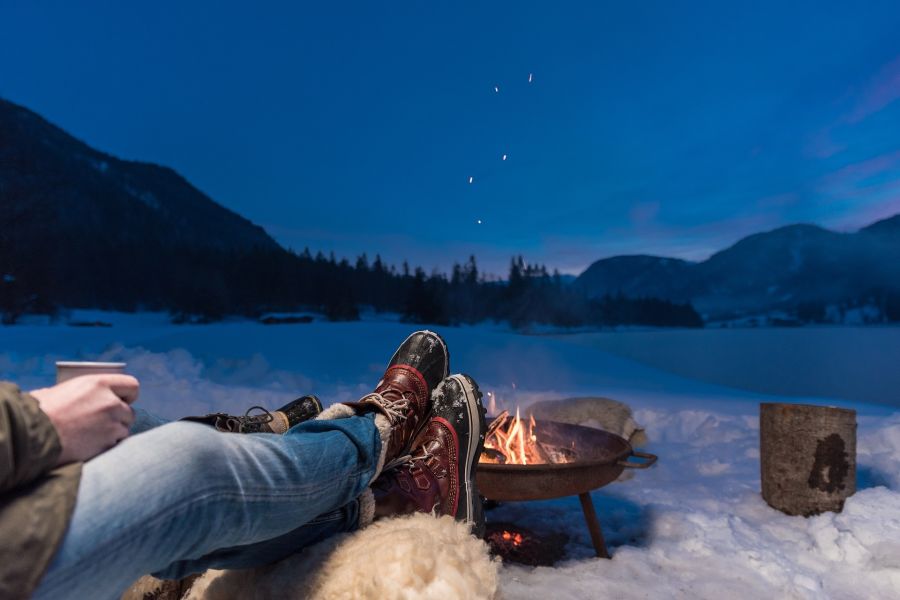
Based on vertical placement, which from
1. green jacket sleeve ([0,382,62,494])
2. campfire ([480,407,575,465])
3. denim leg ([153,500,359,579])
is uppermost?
green jacket sleeve ([0,382,62,494])

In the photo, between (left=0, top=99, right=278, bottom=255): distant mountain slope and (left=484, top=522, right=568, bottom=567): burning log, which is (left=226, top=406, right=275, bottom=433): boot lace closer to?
(left=484, top=522, right=568, bottom=567): burning log

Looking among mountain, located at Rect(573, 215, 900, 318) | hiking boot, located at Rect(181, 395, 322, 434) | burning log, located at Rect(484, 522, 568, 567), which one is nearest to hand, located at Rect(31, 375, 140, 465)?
hiking boot, located at Rect(181, 395, 322, 434)

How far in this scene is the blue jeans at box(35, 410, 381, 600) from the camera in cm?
78

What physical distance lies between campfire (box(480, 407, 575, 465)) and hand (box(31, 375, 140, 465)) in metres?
2.24

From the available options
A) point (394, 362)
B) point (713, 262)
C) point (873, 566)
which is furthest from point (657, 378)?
point (713, 262)

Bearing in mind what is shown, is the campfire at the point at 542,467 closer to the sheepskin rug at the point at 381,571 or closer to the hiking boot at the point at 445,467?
the hiking boot at the point at 445,467

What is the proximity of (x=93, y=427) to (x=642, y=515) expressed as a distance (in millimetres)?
3194

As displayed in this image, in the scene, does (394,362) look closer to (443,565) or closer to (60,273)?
(443,565)

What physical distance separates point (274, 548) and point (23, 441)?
0.68m

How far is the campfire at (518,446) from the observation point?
2900mm

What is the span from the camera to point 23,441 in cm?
72

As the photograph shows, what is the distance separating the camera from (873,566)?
8.04 ft

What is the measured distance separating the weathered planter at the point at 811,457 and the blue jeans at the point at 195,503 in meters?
3.06

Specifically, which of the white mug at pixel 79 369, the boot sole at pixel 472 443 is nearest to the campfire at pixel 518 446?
the boot sole at pixel 472 443
